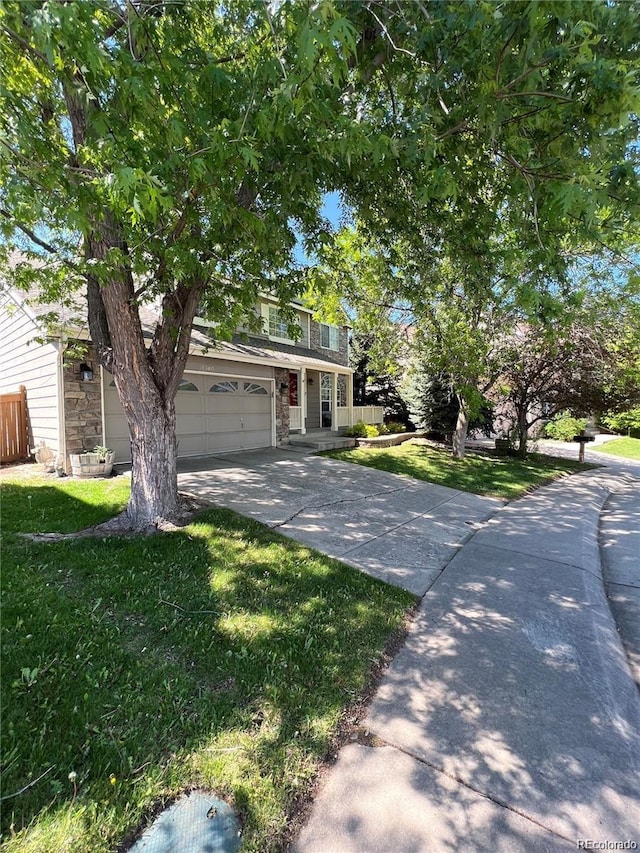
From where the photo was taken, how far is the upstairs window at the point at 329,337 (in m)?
18.2

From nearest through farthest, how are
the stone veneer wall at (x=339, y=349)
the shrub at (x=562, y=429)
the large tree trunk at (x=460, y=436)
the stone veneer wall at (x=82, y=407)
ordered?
the stone veneer wall at (x=82, y=407), the large tree trunk at (x=460, y=436), the shrub at (x=562, y=429), the stone veneer wall at (x=339, y=349)

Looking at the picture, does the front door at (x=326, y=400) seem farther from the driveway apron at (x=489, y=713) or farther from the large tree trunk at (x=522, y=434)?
the driveway apron at (x=489, y=713)

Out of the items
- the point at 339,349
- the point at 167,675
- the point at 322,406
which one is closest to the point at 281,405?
the point at 322,406

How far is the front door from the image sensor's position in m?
17.2

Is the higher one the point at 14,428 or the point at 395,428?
the point at 14,428

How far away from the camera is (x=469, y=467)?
1149 cm

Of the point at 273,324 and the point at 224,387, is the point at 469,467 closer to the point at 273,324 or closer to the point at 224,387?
the point at 224,387

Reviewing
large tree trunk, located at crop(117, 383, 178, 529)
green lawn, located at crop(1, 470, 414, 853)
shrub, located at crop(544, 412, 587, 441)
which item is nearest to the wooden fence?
green lawn, located at crop(1, 470, 414, 853)

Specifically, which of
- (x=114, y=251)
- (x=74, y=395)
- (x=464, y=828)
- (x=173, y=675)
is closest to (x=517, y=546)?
(x=464, y=828)

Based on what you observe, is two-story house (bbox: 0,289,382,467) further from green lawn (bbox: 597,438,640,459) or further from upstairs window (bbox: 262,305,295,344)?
green lawn (bbox: 597,438,640,459)

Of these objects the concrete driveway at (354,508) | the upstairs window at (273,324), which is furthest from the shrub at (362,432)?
the concrete driveway at (354,508)

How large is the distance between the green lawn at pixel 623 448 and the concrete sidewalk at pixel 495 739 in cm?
1632

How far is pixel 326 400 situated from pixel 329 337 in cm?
323

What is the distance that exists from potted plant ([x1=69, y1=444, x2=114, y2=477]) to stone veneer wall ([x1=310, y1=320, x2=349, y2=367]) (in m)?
11.0
